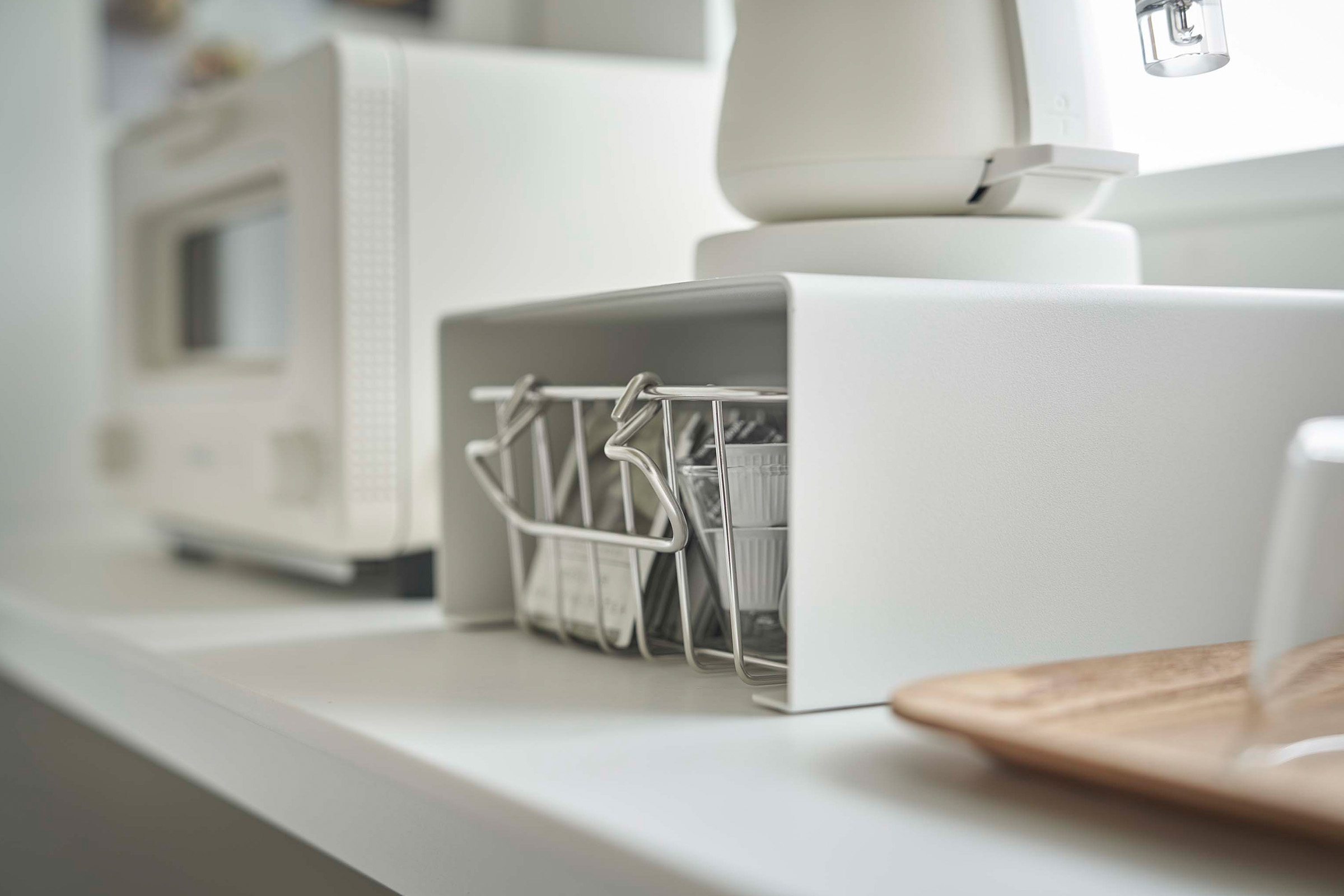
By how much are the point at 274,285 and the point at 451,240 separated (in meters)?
0.19

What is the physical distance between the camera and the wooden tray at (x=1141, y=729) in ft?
1.09

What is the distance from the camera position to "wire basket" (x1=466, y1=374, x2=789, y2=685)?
574 millimetres

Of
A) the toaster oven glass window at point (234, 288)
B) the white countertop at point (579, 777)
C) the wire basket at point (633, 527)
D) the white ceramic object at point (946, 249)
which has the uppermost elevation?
the toaster oven glass window at point (234, 288)

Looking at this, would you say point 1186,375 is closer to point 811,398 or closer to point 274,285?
point 811,398

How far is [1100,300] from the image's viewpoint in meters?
0.55

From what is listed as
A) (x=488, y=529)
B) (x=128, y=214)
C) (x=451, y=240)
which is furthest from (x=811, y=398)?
(x=128, y=214)

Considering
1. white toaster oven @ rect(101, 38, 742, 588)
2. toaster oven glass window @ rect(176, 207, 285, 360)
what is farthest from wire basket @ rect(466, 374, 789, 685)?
toaster oven glass window @ rect(176, 207, 285, 360)

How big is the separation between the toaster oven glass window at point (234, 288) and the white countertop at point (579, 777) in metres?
0.29

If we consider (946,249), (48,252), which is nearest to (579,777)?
(946,249)

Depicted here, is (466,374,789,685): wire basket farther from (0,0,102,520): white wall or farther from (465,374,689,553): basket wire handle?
(0,0,102,520): white wall

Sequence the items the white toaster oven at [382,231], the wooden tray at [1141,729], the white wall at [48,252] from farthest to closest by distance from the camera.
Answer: the white wall at [48,252]
the white toaster oven at [382,231]
the wooden tray at [1141,729]

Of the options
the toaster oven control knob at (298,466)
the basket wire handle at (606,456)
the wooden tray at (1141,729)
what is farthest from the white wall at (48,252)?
the wooden tray at (1141,729)

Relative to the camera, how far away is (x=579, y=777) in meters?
0.44

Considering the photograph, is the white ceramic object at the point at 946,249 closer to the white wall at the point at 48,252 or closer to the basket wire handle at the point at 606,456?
the basket wire handle at the point at 606,456
